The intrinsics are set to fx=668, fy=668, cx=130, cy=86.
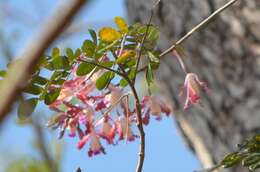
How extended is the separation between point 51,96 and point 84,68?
43mm

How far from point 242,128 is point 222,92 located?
0.10m

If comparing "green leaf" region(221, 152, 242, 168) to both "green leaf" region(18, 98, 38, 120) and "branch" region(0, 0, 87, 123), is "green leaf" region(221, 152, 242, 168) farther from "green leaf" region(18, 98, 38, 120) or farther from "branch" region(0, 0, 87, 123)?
"branch" region(0, 0, 87, 123)

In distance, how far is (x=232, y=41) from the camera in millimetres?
1635

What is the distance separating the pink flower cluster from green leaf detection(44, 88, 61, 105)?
0.03 meters

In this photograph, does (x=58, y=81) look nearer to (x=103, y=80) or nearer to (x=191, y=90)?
(x=103, y=80)

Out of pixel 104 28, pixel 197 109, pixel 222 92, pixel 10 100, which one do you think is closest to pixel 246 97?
pixel 222 92

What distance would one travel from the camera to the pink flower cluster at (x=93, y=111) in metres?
0.69

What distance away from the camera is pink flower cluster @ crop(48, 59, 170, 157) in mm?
685

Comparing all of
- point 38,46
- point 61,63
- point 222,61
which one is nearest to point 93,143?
point 61,63

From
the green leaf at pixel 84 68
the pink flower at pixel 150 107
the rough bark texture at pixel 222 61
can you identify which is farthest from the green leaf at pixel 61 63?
the rough bark texture at pixel 222 61

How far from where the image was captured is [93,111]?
27.5 inches

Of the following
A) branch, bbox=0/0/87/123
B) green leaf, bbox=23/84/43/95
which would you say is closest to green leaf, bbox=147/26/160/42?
green leaf, bbox=23/84/43/95

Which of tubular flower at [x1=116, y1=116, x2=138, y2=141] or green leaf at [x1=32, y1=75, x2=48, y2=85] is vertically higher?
green leaf at [x1=32, y1=75, x2=48, y2=85]

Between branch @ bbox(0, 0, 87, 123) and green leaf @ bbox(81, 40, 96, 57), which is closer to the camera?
branch @ bbox(0, 0, 87, 123)
